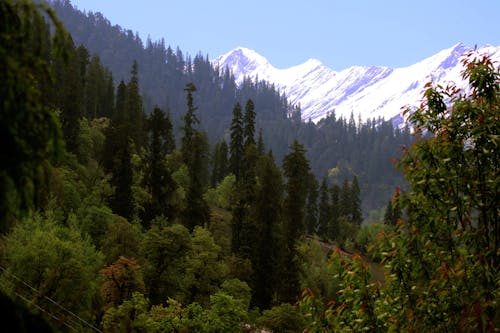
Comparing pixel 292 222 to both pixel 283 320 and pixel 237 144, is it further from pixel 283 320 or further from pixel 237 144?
pixel 237 144

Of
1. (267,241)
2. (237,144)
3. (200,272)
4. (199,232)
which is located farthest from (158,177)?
(237,144)

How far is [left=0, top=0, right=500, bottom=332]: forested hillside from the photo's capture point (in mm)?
4902

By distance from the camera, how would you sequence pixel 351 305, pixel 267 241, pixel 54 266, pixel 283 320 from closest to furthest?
pixel 351 305, pixel 54 266, pixel 283 320, pixel 267 241

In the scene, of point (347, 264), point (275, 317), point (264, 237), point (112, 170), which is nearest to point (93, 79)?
point (112, 170)

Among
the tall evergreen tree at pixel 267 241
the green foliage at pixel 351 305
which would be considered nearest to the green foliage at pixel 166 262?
the tall evergreen tree at pixel 267 241

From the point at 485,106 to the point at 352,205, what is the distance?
125729 millimetres

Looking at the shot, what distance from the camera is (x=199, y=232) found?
160 feet

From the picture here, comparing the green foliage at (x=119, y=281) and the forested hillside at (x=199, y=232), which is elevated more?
the forested hillside at (x=199, y=232)

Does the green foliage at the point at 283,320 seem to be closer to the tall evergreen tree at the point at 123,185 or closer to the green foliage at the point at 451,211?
the tall evergreen tree at the point at 123,185

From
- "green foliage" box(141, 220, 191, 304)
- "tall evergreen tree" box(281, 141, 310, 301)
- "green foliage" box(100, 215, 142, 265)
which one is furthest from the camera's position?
"tall evergreen tree" box(281, 141, 310, 301)

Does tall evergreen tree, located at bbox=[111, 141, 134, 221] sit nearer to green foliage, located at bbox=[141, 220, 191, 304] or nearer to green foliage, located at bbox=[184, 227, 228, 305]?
green foliage, located at bbox=[141, 220, 191, 304]

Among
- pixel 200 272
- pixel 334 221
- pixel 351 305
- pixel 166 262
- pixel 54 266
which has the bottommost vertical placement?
pixel 54 266

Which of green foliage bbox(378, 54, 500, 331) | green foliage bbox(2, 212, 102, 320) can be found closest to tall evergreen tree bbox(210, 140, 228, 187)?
green foliage bbox(2, 212, 102, 320)

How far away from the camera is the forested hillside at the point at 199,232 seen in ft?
16.1
